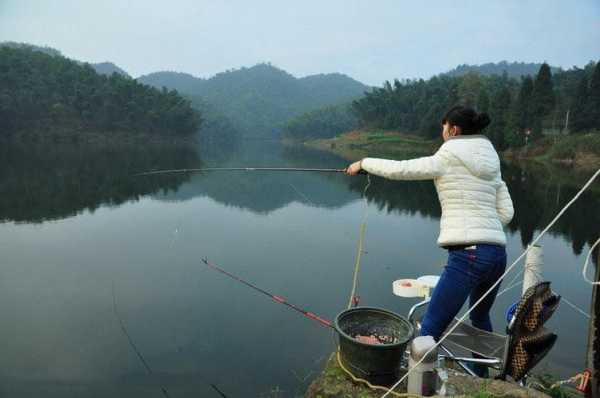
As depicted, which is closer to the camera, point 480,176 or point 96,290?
point 480,176

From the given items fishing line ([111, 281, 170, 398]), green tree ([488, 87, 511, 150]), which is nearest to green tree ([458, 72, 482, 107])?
Result: green tree ([488, 87, 511, 150])

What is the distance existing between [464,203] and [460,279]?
57cm

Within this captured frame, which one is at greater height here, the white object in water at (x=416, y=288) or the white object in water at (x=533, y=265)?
the white object in water at (x=533, y=265)

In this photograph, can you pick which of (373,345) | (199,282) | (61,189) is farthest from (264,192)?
(373,345)

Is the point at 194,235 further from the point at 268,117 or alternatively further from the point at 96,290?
the point at 268,117

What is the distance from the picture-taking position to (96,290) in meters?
7.48

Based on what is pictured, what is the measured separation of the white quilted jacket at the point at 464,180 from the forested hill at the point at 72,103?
74.8m

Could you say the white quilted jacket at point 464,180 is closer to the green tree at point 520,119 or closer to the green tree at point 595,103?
the green tree at point 520,119

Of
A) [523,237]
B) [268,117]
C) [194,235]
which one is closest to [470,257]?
[194,235]

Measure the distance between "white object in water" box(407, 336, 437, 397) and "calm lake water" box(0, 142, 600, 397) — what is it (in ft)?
7.69

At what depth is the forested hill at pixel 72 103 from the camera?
2613 inches

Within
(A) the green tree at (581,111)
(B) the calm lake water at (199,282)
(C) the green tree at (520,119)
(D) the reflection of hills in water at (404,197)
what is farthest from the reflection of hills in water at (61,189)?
(A) the green tree at (581,111)

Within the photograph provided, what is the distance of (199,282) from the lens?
26.2ft

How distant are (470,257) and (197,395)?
11.9 feet
